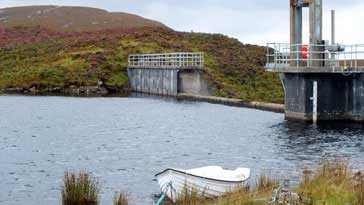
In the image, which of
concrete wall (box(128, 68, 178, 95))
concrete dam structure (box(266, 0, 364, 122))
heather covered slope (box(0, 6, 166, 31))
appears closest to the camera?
concrete dam structure (box(266, 0, 364, 122))

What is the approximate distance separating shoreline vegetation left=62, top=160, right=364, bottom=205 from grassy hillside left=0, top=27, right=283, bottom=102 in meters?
55.3

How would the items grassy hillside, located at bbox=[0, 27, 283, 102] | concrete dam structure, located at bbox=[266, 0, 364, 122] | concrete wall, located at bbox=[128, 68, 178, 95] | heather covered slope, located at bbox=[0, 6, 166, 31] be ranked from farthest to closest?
heather covered slope, located at bbox=[0, 6, 166, 31] → grassy hillside, located at bbox=[0, 27, 283, 102] → concrete wall, located at bbox=[128, 68, 178, 95] → concrete dam structure, located at bbox=[266, 0, 364, 122]

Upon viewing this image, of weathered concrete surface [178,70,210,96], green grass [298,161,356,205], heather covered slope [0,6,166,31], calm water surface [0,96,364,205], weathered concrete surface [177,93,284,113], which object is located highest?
heather covered slope [0,6,166,31]

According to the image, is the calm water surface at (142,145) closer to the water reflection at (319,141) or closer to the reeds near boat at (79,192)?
the water reflection at (319,141)

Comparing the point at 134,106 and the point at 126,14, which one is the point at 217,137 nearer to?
the point at 134,106

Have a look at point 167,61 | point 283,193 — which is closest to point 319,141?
point 283,193

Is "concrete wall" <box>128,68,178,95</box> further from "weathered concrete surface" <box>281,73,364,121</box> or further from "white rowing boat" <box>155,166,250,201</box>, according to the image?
"white rowing boat" <box>155,166,250,201</box>

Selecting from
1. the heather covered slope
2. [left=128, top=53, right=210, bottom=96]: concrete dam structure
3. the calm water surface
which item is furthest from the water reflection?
the heather covered slope

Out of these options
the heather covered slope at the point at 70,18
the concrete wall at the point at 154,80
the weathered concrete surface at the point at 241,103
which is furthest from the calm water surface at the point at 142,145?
the heather covered slope at the point at 70,18

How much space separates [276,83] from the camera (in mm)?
92875

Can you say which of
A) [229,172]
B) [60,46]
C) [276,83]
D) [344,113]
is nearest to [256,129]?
[344,113]

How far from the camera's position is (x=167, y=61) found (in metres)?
79.3

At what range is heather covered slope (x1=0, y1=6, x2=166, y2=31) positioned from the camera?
164 meters

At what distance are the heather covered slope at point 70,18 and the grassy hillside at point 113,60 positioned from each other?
3721 centimetres
